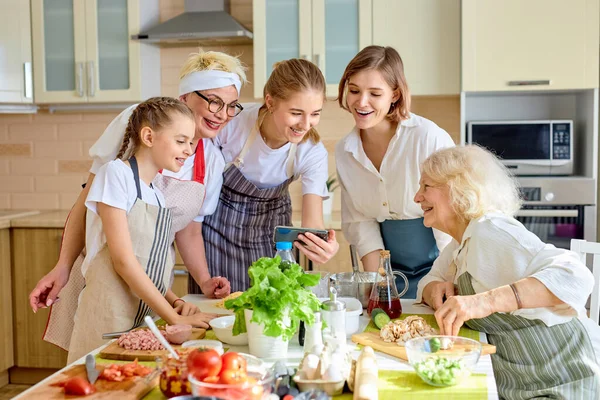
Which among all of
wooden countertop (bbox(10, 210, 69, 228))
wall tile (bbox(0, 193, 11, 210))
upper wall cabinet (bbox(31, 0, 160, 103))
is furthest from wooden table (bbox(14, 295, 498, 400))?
wall tile (bbox(0, 193, 11, 210))

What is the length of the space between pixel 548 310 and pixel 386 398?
0.63m

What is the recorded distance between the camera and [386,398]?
4.72 ft

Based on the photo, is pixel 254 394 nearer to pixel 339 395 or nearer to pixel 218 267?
pixel 339 395

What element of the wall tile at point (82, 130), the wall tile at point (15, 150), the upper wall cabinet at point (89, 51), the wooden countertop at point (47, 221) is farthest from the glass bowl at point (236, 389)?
the wall tile at point (15, 150)

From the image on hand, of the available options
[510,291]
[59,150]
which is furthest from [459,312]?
[59,150]

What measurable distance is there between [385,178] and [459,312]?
1016 mm

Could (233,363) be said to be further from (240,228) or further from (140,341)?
(240,228)

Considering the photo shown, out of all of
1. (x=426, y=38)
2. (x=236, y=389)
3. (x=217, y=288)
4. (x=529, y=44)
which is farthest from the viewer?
(x=426, y=38)

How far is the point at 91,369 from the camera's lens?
1.53 m

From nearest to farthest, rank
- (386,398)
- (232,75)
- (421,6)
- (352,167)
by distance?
(386,398) → (232,75) → (352,167) → (421,6)

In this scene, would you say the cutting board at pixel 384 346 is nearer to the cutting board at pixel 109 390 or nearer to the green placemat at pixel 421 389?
the green placemat at pixel 421 389

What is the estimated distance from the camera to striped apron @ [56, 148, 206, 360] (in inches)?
92.4

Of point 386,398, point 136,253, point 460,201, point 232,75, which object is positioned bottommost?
point 386,398

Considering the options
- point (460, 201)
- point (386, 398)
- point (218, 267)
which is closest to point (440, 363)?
point (386, 398)
